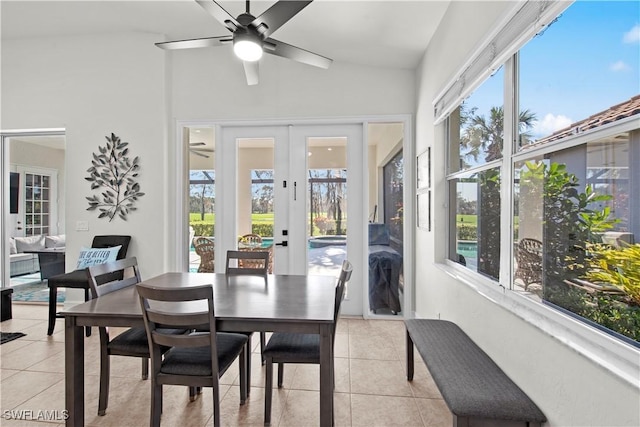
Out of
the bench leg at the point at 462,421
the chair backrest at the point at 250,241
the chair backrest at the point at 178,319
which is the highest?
the chair backrest at the point at 250,241

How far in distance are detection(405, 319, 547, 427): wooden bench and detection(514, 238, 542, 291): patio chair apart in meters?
0.48

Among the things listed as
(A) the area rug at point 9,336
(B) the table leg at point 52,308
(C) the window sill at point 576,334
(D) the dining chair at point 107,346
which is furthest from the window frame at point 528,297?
(A) the area rug at point 9,336

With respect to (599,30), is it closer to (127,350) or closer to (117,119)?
(127,350)

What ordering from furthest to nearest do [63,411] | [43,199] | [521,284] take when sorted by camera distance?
[43,199] < [63,411] < [521,284]

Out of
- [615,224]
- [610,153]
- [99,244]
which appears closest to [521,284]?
[615,224]

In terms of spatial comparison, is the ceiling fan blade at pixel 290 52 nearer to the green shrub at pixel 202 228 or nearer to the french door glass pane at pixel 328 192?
the french door glass pane at pixel 328 192

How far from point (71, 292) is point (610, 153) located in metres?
5.05

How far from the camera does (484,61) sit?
191cm

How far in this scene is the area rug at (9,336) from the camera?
307cm

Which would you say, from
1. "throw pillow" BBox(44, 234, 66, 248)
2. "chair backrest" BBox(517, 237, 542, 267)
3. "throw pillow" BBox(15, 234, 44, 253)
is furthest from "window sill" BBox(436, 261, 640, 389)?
"throw pillow" BBox(15, 234, 44, 253)

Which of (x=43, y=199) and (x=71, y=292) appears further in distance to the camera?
(x=43, y=199)

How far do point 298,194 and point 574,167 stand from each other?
2846 millimetres

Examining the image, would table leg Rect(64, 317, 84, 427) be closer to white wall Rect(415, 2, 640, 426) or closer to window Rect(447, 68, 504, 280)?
white wall Rect(415, 2, 640, 426)

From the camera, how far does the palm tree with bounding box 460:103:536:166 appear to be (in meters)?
1.65
